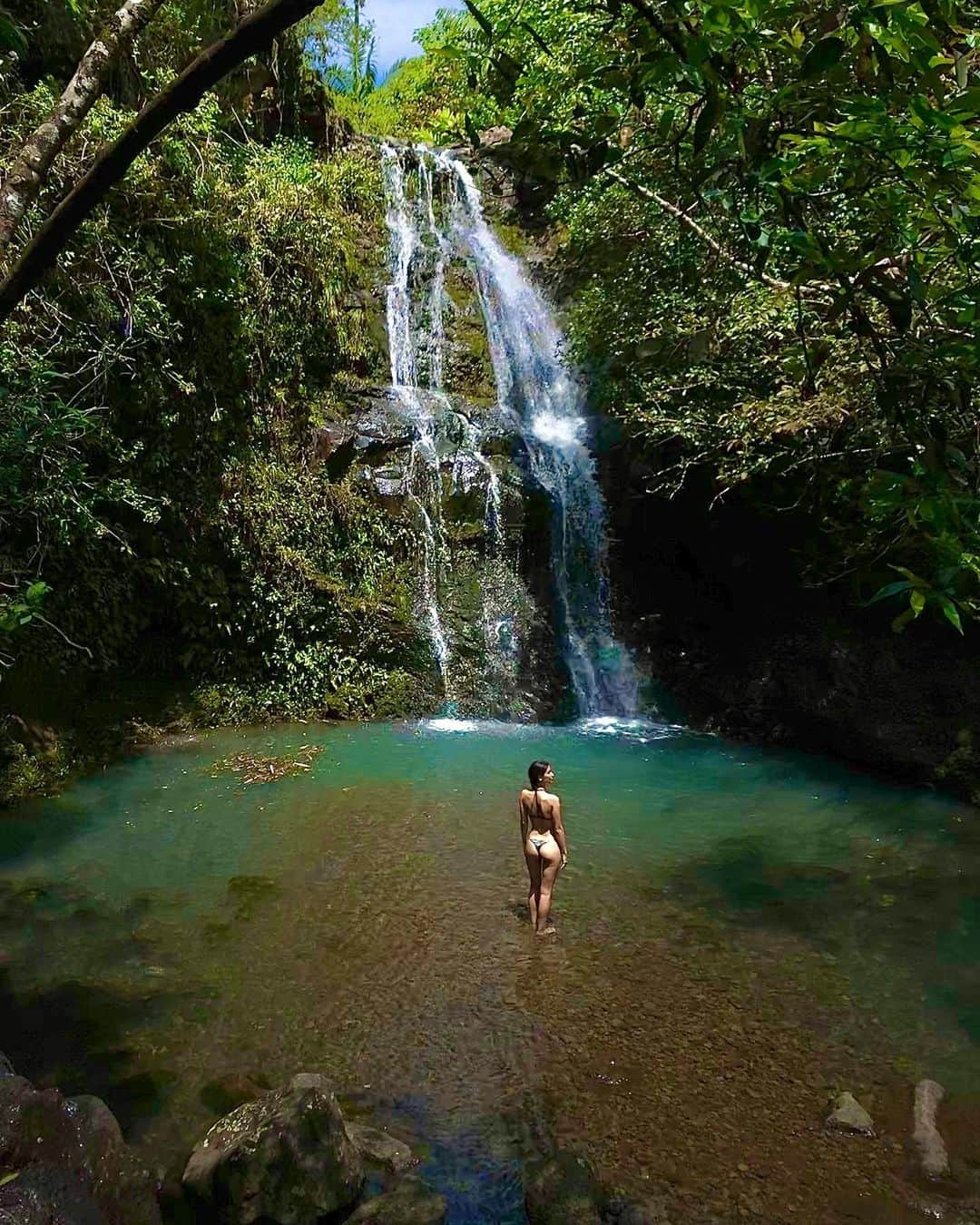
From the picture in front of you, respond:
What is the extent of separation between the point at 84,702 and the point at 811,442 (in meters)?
9.27

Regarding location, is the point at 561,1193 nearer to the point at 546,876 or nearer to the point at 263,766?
the point at 546,876

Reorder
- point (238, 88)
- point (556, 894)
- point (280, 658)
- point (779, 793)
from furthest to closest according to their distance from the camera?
point (238, 88)
point (280, 658)
point (779, 793)
point (556, 894)

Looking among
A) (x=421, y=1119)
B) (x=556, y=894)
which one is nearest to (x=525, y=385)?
(x=556, y=894)

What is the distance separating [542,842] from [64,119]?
485cm

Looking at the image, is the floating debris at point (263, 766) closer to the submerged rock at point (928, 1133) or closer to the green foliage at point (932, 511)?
the submerged rock at point (928, 1133)

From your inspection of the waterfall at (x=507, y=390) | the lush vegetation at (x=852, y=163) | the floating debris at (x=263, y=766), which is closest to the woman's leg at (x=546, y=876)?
the lush vegetation at (x=852, y=163)

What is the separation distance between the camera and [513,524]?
13.1 metres

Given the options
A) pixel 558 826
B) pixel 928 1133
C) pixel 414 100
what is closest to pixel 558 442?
pixel 558 826

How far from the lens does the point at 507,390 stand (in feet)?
50.2

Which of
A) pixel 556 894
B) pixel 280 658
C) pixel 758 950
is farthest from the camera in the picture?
pixel 280 658

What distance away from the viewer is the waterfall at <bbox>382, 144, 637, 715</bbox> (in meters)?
12.6

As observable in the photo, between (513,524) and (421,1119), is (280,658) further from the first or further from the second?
(421,1119)

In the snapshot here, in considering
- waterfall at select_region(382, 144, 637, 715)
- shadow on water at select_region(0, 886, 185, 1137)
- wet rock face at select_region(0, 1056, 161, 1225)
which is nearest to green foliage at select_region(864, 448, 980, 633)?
wet rock face at select_region(0, 1056, 161, 1225)

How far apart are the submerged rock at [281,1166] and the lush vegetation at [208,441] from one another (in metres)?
6.72
